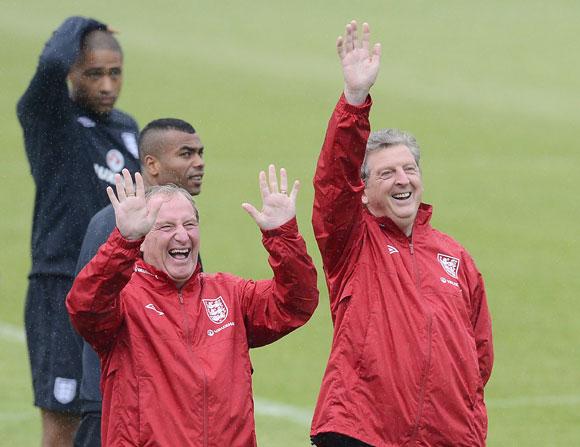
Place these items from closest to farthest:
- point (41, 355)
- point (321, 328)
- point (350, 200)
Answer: point (350, 200), point (41, 355), point (321, 328)

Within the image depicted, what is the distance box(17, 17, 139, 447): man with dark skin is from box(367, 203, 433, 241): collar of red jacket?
5.54 feet

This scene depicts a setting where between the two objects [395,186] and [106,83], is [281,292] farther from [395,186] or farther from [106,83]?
[106,83]

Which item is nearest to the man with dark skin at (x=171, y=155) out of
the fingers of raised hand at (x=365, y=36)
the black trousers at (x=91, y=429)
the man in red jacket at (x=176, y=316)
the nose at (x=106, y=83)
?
the black trousers at (x=91, y=429)

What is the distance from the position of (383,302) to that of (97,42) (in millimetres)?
2466

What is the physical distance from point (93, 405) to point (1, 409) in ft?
14.7

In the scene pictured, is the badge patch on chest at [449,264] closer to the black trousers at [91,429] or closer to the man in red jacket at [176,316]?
the man in red jacket at [176,316]

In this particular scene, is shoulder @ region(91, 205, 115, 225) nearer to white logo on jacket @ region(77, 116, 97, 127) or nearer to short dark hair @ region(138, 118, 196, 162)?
short dark hair @ region(138, 118, 196, 162)

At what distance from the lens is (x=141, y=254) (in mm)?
5387

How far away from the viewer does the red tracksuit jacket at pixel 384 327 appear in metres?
5.28

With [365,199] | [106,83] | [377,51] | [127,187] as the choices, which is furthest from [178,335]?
[106,83]

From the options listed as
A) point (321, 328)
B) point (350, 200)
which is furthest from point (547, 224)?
point (350, 200)

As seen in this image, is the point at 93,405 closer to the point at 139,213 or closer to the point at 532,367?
the point at 139,213

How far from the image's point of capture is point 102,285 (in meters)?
4.88

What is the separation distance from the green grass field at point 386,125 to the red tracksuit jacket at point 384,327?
3.78 meters
